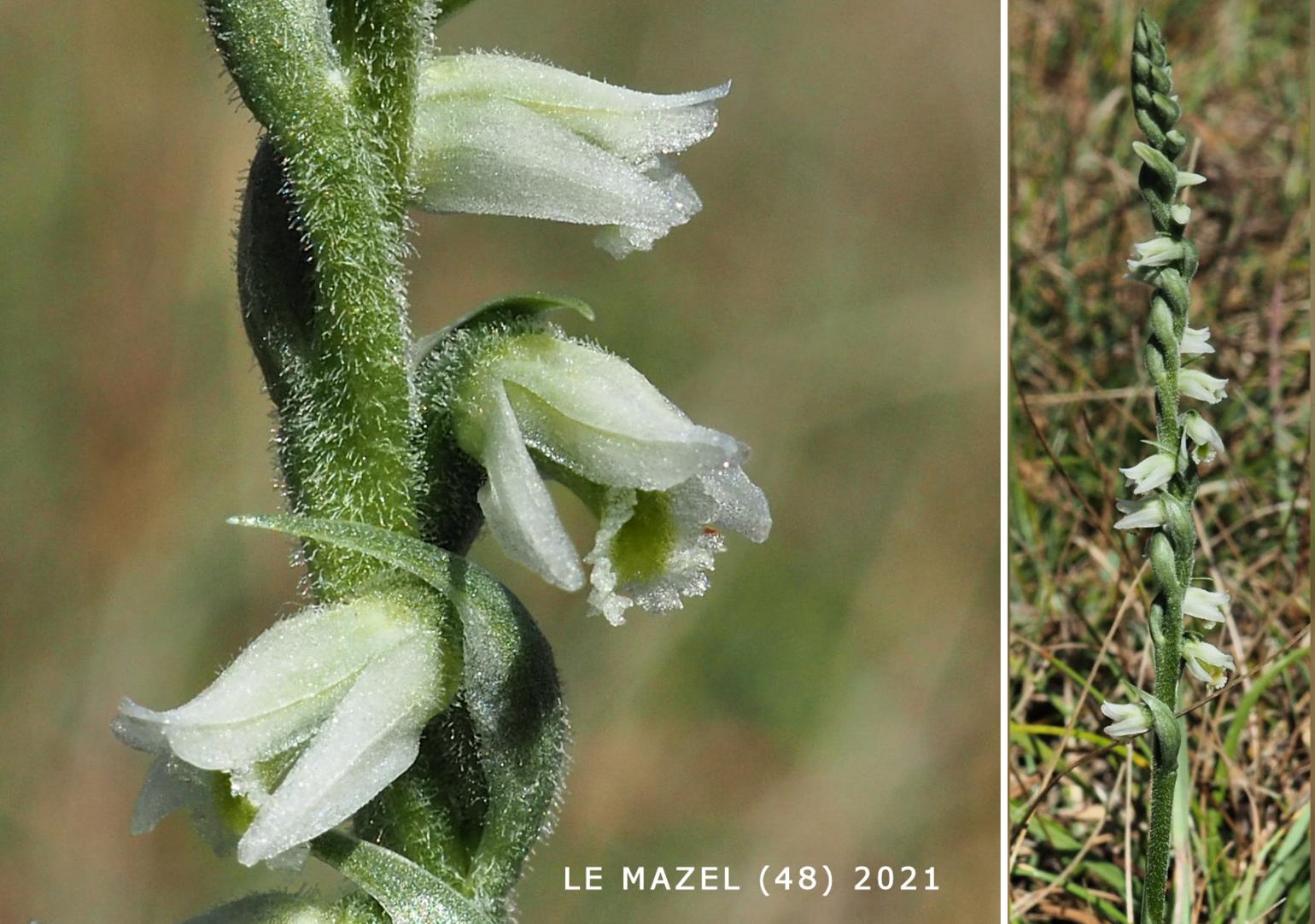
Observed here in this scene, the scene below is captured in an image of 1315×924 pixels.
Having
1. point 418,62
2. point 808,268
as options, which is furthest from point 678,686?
point 418,62

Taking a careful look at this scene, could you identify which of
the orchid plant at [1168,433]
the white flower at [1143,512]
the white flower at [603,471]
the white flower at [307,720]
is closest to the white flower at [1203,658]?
the orchid plant at [1168,433]

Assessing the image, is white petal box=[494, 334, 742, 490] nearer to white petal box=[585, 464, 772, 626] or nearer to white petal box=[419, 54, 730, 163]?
white petal box=[585, 464, 772, 626]

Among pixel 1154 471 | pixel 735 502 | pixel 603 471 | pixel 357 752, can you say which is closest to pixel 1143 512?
pixel 1154 471

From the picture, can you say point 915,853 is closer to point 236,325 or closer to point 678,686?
point 678,686

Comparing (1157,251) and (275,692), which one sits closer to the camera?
(275,692)

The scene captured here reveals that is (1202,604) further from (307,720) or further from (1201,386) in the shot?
(307,720)

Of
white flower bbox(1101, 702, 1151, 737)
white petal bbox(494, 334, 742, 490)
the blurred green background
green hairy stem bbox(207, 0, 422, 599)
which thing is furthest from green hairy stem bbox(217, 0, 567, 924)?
the blurred green background
